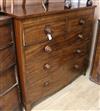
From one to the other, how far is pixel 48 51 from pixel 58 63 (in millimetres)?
272

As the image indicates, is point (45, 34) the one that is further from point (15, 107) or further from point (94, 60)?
point (94, 60)

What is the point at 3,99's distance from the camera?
4.44 feet

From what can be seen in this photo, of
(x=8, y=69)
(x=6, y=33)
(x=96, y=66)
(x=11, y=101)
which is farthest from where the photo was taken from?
(x=96, y=66)

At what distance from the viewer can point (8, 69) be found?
4.38 ft

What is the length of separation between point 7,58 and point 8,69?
0.33ft

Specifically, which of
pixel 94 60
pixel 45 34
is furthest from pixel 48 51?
pixel 94 60

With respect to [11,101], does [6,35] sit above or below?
above

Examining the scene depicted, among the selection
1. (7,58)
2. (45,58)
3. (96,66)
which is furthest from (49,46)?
(96,66)

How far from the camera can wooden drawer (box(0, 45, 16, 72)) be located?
125 centimetres

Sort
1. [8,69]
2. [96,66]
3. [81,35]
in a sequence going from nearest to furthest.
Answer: [8,69]
[81,35]
[96,66]

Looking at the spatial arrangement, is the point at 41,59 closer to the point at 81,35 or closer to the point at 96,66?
the point at 81,35

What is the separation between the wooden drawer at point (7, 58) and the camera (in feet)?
4.10

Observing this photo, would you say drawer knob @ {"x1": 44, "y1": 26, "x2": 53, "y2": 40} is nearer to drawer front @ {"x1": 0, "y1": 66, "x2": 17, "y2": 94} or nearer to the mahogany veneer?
the mahogany veneer

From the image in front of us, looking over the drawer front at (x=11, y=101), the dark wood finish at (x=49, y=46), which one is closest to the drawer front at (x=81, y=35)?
the dark wood finish at (x=49, y=46)
